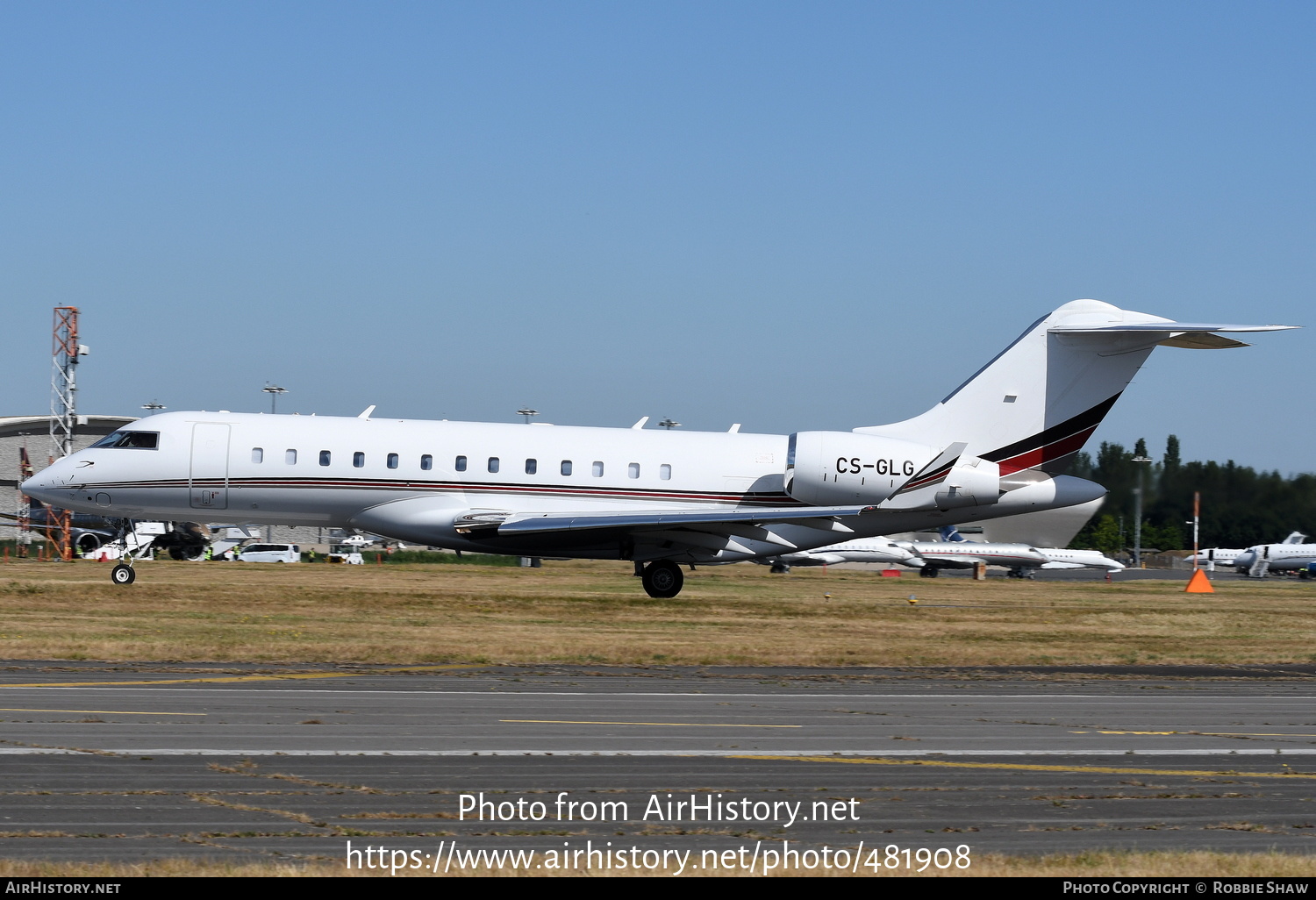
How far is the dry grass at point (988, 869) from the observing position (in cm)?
641

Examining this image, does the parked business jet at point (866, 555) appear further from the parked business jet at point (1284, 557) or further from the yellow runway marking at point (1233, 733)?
the yellow runway marking at point (1233, 733)

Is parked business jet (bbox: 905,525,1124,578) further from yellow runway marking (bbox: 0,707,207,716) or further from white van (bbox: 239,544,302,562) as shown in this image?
yellow runway marking (bbox: 0,707,207,716)

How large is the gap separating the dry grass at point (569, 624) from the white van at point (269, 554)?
2392cm

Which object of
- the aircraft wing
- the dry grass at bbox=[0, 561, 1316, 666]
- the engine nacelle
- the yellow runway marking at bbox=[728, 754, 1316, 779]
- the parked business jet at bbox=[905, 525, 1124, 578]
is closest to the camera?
the yellow runway marking at bbox=[728, 754, 1316, 779]

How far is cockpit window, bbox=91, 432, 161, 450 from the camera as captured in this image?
88.5ft

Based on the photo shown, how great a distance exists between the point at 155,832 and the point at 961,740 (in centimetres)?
689

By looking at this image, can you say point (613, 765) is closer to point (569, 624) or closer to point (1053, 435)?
point (569, 624)

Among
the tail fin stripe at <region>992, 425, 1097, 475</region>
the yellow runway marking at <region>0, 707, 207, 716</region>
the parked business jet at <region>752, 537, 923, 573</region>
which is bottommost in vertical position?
the parked business jet at <region>752, 537, 923, 573</region>

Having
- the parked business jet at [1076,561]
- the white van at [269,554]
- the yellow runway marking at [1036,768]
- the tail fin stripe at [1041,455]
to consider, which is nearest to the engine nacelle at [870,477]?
the tail fin stripe at [1041,455]

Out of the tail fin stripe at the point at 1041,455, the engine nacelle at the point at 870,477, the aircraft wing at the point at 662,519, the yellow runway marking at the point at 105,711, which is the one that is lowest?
the yellow runway marking at the point at 105,711

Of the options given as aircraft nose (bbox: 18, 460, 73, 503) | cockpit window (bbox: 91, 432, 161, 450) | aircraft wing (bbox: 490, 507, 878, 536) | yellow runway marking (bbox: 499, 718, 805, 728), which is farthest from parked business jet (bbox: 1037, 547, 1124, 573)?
yellow runway marking (bbox: 499, 718, 805, 728)

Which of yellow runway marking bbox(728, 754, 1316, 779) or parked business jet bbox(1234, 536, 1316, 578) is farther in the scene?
parked business jet bbox(1234, 536, 1316, 578)

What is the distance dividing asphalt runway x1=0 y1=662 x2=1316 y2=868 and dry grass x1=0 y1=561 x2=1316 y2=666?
233 centimetres

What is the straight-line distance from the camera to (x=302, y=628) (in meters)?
20.1
